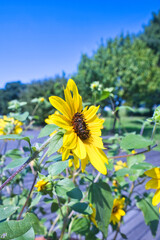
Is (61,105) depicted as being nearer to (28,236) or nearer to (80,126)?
(80,126)

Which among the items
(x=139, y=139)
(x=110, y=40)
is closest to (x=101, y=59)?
(x=110, y=40)

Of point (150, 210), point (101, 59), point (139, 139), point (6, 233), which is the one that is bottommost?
point (150, 210)

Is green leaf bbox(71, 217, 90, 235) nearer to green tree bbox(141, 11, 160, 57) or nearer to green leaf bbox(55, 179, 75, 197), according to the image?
green leaf bbox(55, 179, 75, 197)

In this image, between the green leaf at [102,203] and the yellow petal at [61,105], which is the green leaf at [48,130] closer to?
the yellow petal at [61,105]

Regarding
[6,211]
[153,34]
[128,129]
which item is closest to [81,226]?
[6,211]

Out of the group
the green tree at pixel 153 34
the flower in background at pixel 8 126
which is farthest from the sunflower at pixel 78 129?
the green tree at pixel 153 34

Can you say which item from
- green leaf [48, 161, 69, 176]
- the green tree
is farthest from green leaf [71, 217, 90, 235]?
the green tree

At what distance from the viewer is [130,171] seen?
0.44 m

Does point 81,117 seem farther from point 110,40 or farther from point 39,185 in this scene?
point 110,40

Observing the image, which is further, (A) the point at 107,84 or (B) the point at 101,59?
(B) the point at 101,59

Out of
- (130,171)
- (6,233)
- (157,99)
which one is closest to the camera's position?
(6,233)

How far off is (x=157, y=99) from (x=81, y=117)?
11.8 metres

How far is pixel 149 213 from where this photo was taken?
1.65 ft

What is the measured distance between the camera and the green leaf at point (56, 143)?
25 cm
